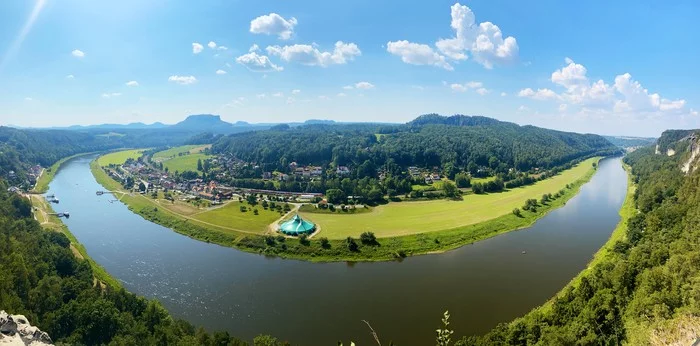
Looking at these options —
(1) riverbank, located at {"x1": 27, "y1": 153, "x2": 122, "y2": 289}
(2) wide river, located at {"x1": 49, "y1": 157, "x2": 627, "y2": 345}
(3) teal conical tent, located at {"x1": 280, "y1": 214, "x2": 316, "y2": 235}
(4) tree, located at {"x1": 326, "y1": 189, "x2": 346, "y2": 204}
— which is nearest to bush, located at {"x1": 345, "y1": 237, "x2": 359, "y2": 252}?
(2) wide river, located at {"x1": 49, "y1": 157, "x2": 627, "y2": 345}

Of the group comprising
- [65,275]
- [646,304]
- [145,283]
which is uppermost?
[646,304]

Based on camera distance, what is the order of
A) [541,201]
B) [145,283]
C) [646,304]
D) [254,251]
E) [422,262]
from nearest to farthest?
[646,304] < [145,283] < [422,262] < [254,251] < [541,201]

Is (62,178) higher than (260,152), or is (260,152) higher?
(260,152)

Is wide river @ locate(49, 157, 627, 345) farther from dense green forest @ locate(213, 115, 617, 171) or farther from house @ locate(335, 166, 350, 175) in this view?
dense green forest @ locate(213, 115, 617, 171)

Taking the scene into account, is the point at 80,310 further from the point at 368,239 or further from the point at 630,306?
the point at 630,306

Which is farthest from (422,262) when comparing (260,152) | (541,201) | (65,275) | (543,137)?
(543,137)

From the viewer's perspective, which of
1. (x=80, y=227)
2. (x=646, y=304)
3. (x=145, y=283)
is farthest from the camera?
(x=80, y=227)

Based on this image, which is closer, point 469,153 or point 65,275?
point 65,275

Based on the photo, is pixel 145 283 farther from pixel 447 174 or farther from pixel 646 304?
pixel 447 174
